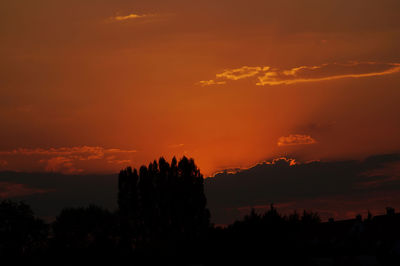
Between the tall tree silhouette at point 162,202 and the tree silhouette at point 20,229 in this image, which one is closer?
the tall tree silhouette at point 162,202

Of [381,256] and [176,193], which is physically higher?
[176,193]

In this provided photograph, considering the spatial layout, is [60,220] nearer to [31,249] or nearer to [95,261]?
[31,249]

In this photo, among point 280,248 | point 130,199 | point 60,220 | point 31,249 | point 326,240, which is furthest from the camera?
point 60,220

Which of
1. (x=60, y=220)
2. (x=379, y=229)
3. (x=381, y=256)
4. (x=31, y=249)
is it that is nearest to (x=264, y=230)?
(x=381, y=256)

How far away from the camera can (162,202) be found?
83500 millimetres

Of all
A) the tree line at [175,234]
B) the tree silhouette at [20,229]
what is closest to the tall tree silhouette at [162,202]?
the tree line at [175,234]

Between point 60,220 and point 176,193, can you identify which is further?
point 60,220

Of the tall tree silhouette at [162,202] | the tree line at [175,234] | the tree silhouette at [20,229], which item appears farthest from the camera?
the tree silhouette at [20,229]

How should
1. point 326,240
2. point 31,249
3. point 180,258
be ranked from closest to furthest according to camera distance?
point 180,258, point 326,240, point 31,249

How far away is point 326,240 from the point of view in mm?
79125

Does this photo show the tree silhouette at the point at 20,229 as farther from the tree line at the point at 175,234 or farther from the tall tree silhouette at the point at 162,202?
the tall tree silhouette at the point at 162,202

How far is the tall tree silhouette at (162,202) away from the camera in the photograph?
8056 centimetres

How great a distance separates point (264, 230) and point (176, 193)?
3512cm

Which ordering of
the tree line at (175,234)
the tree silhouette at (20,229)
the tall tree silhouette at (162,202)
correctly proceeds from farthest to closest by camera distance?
1. the tree silhouette at (20,229)
2. the tall tree silhouette at (162,202)
3. the tree line at (175,234)
